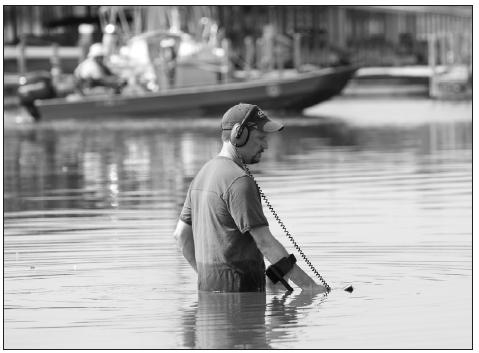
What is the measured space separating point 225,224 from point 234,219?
0.48 ft

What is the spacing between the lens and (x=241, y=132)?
950 cm

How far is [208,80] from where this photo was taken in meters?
49.8

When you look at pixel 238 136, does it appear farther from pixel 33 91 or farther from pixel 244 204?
pixel 33 91

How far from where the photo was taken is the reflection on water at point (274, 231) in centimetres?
969

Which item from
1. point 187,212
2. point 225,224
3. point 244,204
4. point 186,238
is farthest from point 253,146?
point 186,238

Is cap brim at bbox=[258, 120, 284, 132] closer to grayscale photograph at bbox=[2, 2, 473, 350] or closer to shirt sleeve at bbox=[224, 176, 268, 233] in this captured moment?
grayscale photograph at bbox=[2, 2, 473, 350]

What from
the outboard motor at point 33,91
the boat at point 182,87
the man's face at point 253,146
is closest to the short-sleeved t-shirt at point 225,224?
the man's face at point 253,146

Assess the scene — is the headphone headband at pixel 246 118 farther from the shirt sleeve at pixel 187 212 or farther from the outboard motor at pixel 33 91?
the outboard motor at pixel 33 91

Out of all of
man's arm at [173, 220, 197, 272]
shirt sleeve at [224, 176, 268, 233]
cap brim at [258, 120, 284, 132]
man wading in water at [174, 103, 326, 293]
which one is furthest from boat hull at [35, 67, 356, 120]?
shirt sleeve at [224, 176, 268, 233]

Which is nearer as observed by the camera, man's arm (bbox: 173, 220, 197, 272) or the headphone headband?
the headphone headband

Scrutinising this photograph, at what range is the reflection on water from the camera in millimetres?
9688

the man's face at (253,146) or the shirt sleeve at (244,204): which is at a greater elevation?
the man's face at (253,146)

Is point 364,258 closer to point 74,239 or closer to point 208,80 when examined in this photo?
point 74,239

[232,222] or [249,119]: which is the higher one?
[249,119]
